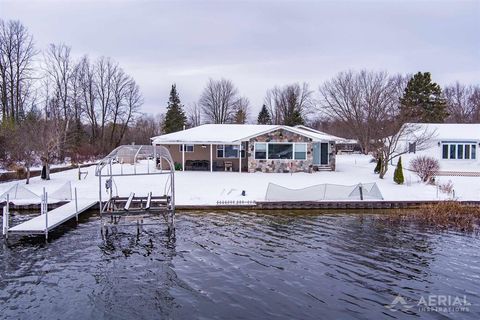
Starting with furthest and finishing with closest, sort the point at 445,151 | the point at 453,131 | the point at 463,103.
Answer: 1. the point at 463,103
2. the point at 453,131
3. the point at 445,151

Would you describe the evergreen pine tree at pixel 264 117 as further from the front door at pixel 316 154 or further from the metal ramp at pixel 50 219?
the metal ramp at pixel 50 219

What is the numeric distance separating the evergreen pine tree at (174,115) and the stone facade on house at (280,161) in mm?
28114

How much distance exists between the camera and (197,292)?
823 cm

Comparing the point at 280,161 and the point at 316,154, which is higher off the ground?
the point at 316,154

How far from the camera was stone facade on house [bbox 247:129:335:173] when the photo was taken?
28469 mm

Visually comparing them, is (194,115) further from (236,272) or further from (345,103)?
(236,272)

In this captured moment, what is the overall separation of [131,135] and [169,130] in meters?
8.90

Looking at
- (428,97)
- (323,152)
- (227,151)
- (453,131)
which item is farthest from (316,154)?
(428,97)

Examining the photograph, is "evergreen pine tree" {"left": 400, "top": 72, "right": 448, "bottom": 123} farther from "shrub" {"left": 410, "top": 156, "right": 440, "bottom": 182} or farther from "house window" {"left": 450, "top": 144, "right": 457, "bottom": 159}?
"shrub" {"left": 410, "top": 156, "right": 440, "bottom": 182}

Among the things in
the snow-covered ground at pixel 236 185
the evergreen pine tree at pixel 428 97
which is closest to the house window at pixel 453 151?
the snow-covered ground at pixel 236 185

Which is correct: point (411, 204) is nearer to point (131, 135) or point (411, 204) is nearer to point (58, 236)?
point (58, 236)

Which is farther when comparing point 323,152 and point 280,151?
point 323,152

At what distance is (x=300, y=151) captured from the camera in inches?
1127

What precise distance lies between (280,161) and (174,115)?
3001cm
